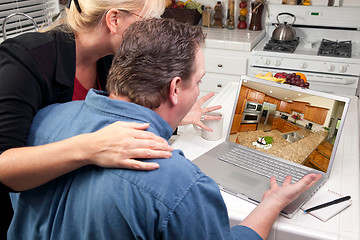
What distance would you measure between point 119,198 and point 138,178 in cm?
5

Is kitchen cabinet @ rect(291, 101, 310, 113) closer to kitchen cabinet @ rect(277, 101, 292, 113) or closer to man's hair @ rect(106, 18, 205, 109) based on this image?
kitchen cabinet @ rect(277, 101, 292, 113)

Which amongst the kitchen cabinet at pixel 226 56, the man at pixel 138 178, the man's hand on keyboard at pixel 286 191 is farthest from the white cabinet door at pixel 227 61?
the man at pixel 138 178

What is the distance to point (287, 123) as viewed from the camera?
1309mm

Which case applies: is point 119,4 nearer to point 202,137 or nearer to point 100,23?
point 100,23

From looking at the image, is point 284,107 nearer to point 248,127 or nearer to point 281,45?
point 248,127

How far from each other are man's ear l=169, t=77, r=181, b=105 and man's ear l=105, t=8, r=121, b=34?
48cm

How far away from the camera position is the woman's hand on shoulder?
0.70 metres

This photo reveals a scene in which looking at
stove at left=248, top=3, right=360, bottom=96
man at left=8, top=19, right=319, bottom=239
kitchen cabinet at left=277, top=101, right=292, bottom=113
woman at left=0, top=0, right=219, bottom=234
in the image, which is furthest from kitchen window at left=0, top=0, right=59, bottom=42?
man at left=8, top=19, right=319, bottom=239

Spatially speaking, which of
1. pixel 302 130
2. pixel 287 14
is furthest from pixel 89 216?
pixel 287 14

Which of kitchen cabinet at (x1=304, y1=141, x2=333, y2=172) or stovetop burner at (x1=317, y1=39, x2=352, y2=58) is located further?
stovetop burner at (x1=317, y1=39, x2=352, y2=58)

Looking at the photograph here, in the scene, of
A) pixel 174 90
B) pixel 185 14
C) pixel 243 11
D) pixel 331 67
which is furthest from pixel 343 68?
pixel 174 90

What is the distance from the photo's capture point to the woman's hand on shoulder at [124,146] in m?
0.70

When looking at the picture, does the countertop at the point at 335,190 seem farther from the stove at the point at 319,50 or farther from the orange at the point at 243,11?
the orange at the point at 243,11

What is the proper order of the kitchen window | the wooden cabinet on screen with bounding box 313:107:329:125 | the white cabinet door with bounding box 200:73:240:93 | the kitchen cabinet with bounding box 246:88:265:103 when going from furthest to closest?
the white cabinet door with bounding box 200:73:240:93
the kitchen window
the kitchen cabinet with bounding box 246:88:265:103
the wooden cabinet on screen with bounding box 313:107:329:125
